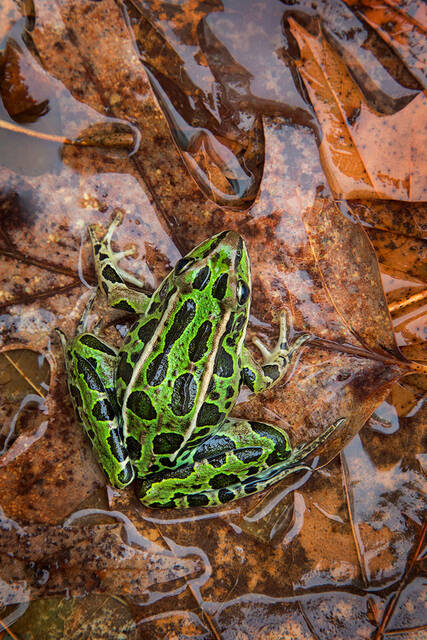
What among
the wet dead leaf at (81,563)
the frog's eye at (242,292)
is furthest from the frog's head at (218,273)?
the wet dead leaf at (81,563)

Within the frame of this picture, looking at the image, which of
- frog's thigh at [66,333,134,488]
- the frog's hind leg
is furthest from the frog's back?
the frog's hind leg

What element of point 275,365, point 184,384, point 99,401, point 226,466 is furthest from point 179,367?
point 226,466

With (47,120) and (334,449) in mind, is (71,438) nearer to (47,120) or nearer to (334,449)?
(334,449)

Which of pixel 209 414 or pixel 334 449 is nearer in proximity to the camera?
pixel 209 414

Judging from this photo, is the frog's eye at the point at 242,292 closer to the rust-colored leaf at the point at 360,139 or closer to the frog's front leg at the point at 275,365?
the frog's front leg at the point at 275,365

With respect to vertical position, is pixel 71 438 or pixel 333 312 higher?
pixel 333 312

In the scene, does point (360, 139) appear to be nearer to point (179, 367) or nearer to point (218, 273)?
point (218, 273)

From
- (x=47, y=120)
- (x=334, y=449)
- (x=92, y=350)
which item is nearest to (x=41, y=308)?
(x=92, y=350)
